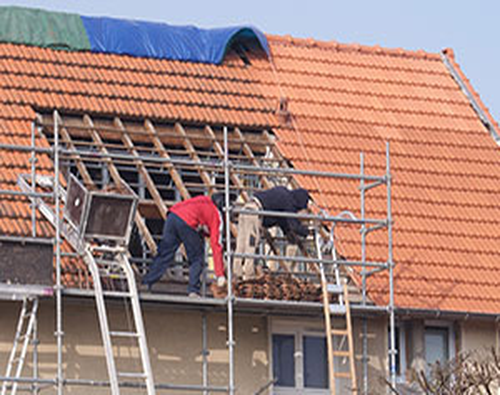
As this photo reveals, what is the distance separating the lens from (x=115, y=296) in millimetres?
19250

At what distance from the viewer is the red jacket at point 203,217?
1989 centimetres

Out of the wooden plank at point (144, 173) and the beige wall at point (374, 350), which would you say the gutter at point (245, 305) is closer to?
the beige wall at point (374, 350)

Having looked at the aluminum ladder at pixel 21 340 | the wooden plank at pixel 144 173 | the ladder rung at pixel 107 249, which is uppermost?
the wooden plank at pixel 144 173

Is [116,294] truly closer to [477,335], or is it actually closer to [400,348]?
[400,348]

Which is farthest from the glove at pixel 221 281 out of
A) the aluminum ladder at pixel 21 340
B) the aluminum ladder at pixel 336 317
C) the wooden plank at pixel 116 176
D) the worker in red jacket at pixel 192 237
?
the aluminum ladder at pixel 21 340

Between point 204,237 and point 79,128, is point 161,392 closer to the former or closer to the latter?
point 204,237

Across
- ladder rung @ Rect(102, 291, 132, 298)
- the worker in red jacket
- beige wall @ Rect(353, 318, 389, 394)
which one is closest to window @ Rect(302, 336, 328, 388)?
beige wall @ Rect(353, 318, 389, 394)

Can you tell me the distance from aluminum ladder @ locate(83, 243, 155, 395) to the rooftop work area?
29 mm

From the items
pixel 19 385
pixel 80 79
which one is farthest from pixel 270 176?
pixel 19 385

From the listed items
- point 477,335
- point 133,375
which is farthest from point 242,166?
point 477,335

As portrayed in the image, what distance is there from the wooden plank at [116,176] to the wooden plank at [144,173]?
0.29 m

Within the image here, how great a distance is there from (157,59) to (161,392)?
566 centimetres

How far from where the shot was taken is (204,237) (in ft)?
66.5

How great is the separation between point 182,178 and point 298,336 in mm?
2927
